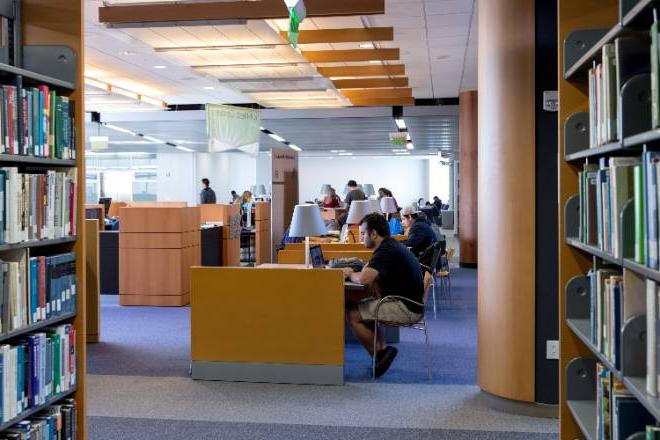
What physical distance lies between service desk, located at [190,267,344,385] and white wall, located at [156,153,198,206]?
23.6 m

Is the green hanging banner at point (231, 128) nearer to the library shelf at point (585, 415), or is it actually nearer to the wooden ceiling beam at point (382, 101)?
the wooden ceiling beam at point (382, 101)

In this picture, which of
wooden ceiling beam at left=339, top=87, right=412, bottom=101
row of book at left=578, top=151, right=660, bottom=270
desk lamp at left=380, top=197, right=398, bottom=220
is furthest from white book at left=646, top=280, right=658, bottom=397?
wooden ceiling beam at left=339, top=87, right=412, bottom=101

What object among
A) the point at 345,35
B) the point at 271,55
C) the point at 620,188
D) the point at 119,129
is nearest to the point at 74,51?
the point at 620,188

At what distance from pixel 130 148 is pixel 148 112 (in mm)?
10610

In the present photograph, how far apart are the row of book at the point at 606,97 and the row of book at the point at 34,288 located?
86.9 inches

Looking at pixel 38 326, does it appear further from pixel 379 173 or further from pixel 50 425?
pixel 379 173

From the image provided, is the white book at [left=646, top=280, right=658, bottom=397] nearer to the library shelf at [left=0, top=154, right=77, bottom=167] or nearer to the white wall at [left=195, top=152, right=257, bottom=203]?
the library shelf at [left=0, top=154, right=77, bottom=167]

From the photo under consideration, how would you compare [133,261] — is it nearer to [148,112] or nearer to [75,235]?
[75,235]

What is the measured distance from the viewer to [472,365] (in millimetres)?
6078

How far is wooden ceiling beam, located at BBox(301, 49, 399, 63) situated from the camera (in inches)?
368

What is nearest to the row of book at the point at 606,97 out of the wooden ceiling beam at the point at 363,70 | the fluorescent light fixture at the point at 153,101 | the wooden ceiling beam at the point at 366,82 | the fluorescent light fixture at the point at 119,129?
the wooden ceiling beam at the point at 363,70

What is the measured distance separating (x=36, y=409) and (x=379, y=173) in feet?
102

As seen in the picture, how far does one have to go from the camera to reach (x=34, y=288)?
301 centimetres

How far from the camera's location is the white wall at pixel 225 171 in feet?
95.6
